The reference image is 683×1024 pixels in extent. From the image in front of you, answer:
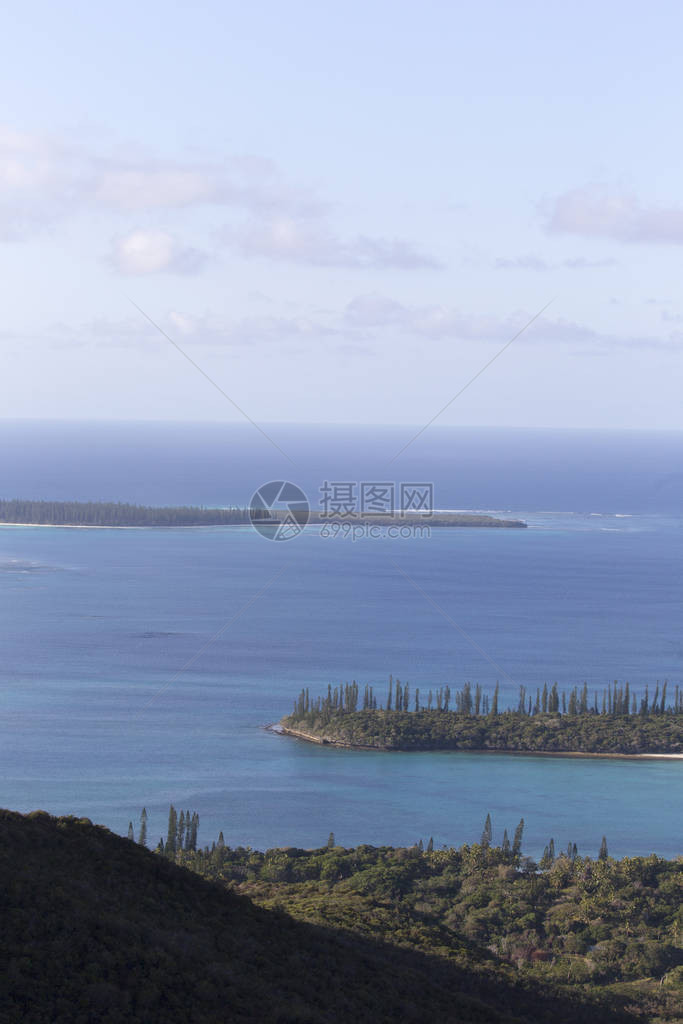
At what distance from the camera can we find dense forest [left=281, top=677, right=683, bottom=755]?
5778cm

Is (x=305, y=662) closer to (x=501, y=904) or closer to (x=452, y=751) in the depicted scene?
(x=452, y=751)

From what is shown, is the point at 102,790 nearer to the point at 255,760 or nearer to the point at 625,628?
the point at 255,760

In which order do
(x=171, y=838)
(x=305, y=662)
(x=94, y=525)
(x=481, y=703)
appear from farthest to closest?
(x=94, y=525)
(x=305, y=662)
(x=481, y=703)
(x=171, y=838)

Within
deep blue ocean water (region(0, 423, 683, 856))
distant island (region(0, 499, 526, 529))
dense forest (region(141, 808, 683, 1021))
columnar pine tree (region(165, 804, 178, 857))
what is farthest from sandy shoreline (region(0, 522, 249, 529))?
columnar pine tree (region(165, 804, 178, 857))

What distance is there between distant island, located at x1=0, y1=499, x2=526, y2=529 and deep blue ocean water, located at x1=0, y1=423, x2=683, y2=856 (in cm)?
541

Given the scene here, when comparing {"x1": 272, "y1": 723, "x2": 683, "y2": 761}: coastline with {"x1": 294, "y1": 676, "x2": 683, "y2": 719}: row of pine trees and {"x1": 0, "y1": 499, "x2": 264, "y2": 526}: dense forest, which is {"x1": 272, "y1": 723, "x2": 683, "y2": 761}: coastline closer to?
{"x1": 294, "y1": 676, "x2": 683, "y2": 719}: row of pine trees

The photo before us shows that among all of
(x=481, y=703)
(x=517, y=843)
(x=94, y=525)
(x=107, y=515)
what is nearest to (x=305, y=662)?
(x=481, y=703)

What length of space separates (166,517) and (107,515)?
847 cm

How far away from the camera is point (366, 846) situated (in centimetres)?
3888

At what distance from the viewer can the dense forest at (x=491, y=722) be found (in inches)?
2275

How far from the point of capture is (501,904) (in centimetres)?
3334

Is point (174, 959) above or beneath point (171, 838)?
above

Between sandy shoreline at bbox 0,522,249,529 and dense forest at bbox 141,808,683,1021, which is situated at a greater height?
sandy shoreline at bbox 0,522,249,529

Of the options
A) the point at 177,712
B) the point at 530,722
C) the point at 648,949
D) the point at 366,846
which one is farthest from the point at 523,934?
the point at 177,712
